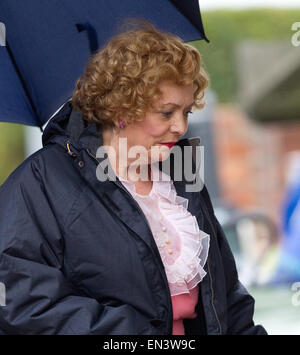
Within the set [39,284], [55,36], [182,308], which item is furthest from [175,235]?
[55,36]

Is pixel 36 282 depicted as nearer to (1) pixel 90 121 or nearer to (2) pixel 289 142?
(1) pixel 90 121

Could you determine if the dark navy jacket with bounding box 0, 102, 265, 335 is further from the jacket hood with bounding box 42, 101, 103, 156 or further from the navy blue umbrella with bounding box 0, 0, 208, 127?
the navy blue umbrella with bounding box 0, 0, 208, 127

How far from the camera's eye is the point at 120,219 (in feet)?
6.68

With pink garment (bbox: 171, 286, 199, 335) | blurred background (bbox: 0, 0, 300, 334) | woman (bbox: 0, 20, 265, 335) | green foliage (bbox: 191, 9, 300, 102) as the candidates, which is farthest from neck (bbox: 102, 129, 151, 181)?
green foliage (bbox: 191, 9, 300, 102)

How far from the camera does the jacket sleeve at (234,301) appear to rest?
2.37m

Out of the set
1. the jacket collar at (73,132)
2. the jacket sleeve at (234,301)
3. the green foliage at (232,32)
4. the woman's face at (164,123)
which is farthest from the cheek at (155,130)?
the green foliage at (232,32)

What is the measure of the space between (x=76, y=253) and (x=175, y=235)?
34 centimetres

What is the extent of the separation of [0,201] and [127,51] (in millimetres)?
530

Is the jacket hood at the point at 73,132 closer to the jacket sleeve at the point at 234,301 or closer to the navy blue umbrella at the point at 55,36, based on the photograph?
the navy blue umbrella at the point at 55,36

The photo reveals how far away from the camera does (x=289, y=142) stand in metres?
10.0

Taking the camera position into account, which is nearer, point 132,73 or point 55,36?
point 132,73

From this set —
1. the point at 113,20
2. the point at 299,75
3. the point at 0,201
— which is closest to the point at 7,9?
the point at 113,20

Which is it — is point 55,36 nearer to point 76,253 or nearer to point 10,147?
point 76,253

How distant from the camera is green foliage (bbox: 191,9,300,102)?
12352mm
